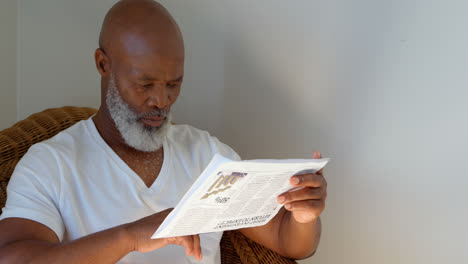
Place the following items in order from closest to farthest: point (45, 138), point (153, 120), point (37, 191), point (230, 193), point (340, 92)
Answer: point (230, 193), point (37, 191), point (153, 120), point (45, 138), point (340, 92)

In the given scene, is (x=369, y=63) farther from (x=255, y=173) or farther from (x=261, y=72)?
(x=255, y=173)

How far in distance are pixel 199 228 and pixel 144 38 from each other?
1.95 feet

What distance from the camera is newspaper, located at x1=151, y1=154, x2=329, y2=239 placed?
1001 mm

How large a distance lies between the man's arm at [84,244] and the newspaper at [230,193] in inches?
3.3

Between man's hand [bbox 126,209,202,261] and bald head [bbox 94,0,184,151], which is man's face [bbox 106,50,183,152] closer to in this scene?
bald head [bbox 94,0,184,151]

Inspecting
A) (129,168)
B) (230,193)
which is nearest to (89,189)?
(129,168)

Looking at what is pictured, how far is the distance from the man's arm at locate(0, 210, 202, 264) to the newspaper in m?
0.08

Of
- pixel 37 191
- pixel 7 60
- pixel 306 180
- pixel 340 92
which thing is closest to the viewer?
pixel 306 180

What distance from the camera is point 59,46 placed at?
6.66 ft

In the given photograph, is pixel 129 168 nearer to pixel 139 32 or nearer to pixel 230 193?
pixel 139 32

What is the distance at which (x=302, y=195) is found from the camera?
4.04 ft

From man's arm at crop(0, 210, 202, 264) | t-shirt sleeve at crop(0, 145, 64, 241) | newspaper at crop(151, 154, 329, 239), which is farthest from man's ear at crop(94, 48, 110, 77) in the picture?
newspaper at crop(151, 154, 329, 239)

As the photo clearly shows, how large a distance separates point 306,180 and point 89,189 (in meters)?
0.60

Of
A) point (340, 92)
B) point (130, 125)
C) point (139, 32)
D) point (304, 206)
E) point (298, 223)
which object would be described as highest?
point (139, 32)
